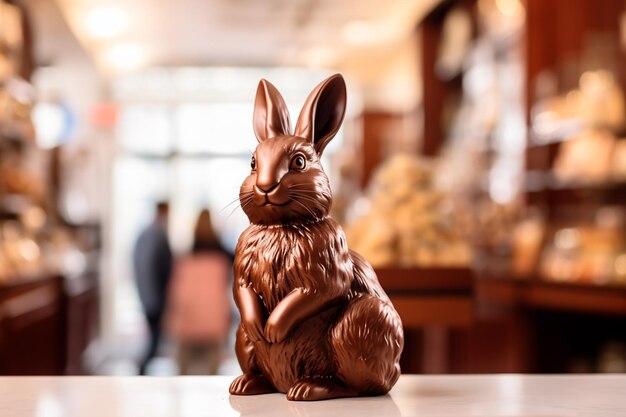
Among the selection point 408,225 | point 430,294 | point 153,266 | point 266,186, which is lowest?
point 153,266

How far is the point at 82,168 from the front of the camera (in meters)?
11.1

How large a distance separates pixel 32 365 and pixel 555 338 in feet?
11.3

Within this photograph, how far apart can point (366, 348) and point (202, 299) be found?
15.3 ft

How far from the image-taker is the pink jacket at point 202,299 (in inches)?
220

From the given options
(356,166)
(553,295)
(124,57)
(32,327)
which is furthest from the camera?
(124,57)

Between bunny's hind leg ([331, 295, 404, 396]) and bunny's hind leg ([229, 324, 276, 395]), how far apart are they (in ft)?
0.36

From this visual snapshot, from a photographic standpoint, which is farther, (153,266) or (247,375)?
(153,266)

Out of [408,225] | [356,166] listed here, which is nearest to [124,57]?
[356,166]

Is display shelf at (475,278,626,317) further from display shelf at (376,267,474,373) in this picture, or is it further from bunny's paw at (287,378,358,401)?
bunny's paw at (287,378,358,401)

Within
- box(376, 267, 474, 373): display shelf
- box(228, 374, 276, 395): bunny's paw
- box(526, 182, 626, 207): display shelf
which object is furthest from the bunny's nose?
box(526, 182, 626, 207): display shelf

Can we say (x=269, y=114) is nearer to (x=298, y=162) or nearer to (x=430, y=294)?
(x=298, y=162)

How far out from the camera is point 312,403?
1.00 meters

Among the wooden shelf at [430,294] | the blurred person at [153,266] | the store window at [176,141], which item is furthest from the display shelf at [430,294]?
the store window at [176,141]

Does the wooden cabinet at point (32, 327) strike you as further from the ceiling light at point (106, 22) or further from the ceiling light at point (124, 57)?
the ceiling light at point (124, 57)
